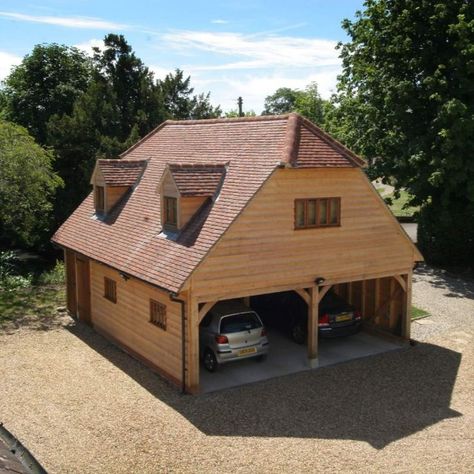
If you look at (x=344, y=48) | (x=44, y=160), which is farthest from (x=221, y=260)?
(x=344, y=48)

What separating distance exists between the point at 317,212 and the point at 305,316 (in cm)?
381

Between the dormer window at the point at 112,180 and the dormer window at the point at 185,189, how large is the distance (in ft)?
12.8

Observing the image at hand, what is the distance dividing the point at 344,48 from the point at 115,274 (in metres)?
21.4

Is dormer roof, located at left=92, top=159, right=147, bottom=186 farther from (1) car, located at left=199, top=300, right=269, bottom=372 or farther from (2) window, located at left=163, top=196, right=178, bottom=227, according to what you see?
(1) car, located at left=199, top=300, right=269, bottom=372

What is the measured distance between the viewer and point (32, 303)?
25016 millimetres

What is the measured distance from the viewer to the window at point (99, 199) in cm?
2208

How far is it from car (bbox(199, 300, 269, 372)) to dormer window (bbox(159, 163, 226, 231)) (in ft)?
9.12

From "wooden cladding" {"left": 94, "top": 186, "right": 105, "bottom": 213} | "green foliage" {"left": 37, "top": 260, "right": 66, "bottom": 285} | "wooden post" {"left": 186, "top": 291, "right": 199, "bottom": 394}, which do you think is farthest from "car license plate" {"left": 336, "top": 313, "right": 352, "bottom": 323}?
"green foliage" {"left": 37, "top": 260, "right": 66, "bottom": 285}

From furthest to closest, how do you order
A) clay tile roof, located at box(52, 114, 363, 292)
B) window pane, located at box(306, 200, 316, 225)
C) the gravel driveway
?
1. window pane, located at box(306, 200, 316, 225)
2. clay tile roof, located at box(52, 114, 363, 292)
3. the gravel driveway

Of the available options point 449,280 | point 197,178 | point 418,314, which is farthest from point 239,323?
point 449,280

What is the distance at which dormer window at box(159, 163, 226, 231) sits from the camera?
687 inches

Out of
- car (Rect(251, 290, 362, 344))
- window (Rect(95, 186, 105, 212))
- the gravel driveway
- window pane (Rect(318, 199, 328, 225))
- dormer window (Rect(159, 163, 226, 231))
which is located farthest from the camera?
window (Rect(95, 186, 105, 212))

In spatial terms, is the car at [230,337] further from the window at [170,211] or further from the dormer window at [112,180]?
the dormer window at [112,180]

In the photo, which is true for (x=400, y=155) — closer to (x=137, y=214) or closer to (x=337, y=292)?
(x=337, y=292)
